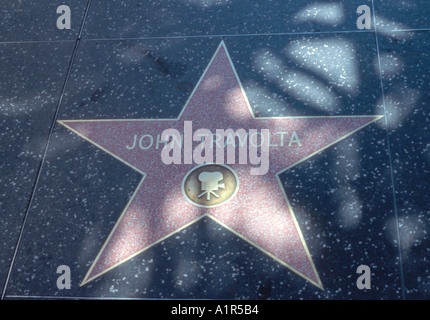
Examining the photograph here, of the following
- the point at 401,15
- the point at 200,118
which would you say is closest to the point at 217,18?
the point at 200,118

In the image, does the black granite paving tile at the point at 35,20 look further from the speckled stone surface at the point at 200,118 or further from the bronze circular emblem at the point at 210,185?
the bronze circular emblem at the point at 210,185

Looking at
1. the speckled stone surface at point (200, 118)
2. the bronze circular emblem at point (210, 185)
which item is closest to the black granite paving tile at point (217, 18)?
the speckled stone surface at point (200, 118)

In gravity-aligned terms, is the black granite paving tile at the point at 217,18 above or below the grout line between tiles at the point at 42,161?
above

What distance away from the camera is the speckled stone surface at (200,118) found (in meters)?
2.00

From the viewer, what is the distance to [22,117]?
8.79 ft

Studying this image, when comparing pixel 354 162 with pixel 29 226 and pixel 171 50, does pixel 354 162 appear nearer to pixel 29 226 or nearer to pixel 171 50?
pixel 171 50

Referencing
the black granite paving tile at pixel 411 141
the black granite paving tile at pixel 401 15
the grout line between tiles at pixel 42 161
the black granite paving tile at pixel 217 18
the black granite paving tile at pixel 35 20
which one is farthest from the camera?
the black granite paving tile at pixel 35 20

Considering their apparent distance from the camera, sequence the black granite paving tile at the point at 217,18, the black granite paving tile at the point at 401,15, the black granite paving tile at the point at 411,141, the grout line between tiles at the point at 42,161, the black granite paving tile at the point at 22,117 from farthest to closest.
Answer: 1. the black granite paving tile at the point at 217,18
2. the black granite paving tile at the point at 401,15
3. the black granite paving tile at the point at 22,117
4. the grout line between tiles at the point at 42,161
5. the black granite paving tile at the point at 411,141

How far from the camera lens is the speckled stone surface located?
2.00 m

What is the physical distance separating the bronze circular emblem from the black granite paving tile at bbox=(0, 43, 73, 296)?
36.2 inches

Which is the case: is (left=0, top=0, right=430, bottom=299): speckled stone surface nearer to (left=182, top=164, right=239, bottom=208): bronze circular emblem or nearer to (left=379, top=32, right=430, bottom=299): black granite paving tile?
(left=379, top=32, right=430, bottom=299): black granite paving tile

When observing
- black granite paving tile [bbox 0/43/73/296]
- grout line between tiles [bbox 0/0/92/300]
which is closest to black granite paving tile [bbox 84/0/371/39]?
grout line between tiles [bbox 0/0/92/300]

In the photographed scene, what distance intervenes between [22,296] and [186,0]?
2.28 metres

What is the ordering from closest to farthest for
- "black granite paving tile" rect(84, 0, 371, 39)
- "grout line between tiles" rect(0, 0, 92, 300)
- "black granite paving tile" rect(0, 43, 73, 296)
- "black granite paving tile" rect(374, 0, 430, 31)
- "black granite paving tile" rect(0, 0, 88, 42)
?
"grout line between tiles" rect(0, 0, 92, 300) < "black granite paving tile" rect(0, 43, 73, 296) < "black granite paving tile" rect(374, 0, 430, 31) < "black granite paving tile" rect(84, 0, 371, 39) < "black granite paving tile" rect(0, 0, 88, 42)
